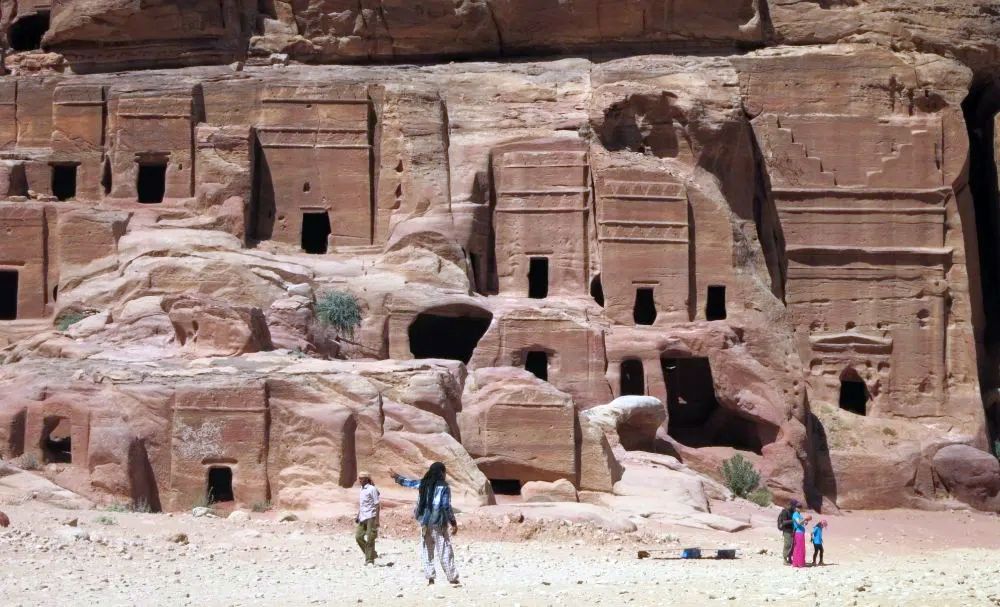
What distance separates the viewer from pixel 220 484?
96.3 feet

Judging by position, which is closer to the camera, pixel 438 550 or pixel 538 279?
pixel 438 550

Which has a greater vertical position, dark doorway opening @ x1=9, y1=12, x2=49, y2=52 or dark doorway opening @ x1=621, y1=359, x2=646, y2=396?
dark doorway opening @ x1=9, y1=12, x2=49, y2=52

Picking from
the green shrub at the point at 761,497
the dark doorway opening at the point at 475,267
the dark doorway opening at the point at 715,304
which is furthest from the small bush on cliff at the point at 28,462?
the dark doorway opening at the point at 715,304

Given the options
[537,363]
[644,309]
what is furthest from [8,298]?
[644,309]

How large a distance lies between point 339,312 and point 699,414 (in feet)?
32.8

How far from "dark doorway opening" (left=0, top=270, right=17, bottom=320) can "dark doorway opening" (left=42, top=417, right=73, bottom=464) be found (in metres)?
12.2

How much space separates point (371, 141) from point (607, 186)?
20.5ft

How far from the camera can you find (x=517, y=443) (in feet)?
101

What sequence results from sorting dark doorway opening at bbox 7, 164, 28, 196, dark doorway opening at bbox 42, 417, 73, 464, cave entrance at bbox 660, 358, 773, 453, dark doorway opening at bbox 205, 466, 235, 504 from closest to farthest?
dark doorway opening at bbox 42, 417, 73, 464
dark doorway opening at bbox 205, 466, 235, 504
cave entrance at bbox 660, 358, 773, 453
dark doorway opening at bbox 7, 164, 28, 196

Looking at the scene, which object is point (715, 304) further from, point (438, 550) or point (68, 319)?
point (438, 550)

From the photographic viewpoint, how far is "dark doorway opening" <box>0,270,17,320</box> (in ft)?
136

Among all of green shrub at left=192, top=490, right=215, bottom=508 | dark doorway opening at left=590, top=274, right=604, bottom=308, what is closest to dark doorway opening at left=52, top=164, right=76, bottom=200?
dark doorway opening at left=590, top=274, right=604, bottom=308

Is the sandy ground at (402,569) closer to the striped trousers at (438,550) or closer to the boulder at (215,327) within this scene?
the striped trousers at (438,550)

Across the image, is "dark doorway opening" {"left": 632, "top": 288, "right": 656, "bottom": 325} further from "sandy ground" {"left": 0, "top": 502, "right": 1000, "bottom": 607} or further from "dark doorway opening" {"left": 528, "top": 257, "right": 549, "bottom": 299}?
"sandy ground" {"left": 0, "top": 502, "right": 1000, "bottom": 607}
